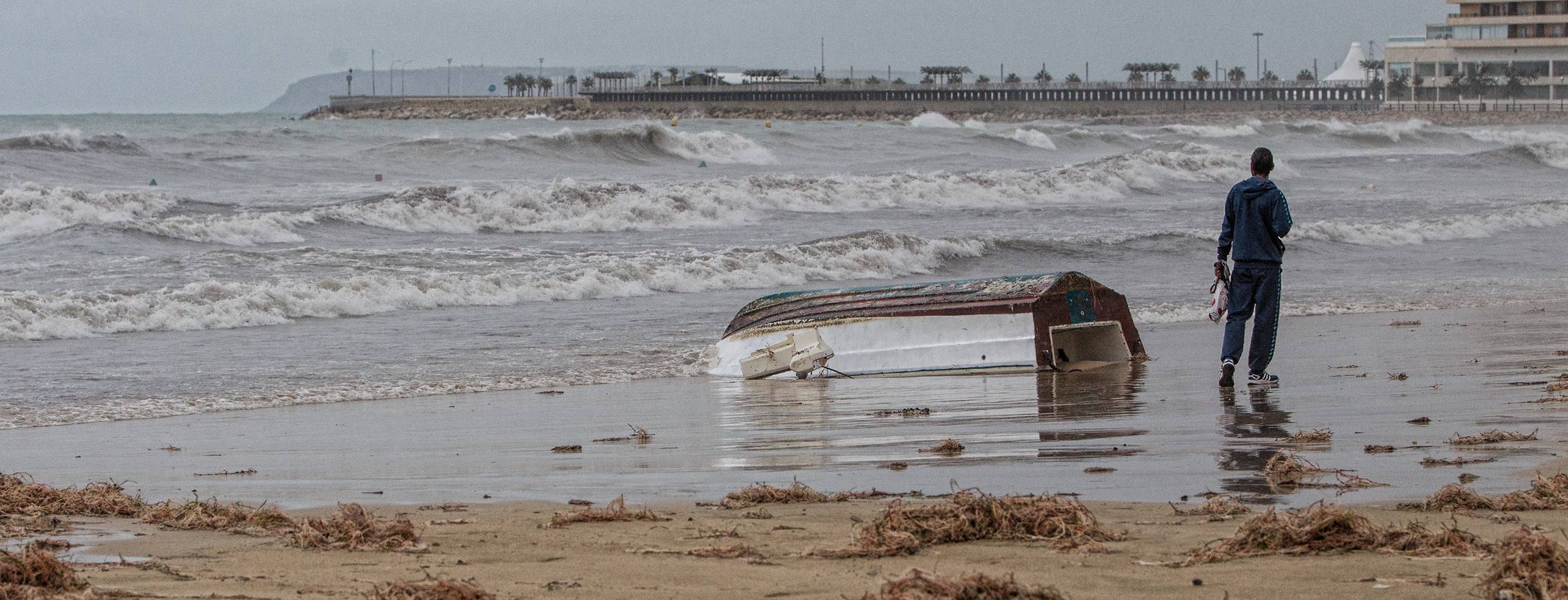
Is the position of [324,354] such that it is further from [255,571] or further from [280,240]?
[280,240]

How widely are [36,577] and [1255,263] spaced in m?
7.09

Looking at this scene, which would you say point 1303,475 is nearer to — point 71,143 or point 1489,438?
point 1489,438

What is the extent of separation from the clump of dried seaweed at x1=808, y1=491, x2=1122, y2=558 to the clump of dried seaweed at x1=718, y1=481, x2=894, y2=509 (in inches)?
31.3

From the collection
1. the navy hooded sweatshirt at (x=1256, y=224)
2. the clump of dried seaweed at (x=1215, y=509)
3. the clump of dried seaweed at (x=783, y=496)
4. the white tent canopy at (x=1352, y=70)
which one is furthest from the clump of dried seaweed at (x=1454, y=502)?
the white tent canopy at (x=1352, y=70)

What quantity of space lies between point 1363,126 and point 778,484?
96306 millimetres

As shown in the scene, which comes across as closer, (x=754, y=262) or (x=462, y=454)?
(x=462, y=454)

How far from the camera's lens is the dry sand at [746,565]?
4.05 meters

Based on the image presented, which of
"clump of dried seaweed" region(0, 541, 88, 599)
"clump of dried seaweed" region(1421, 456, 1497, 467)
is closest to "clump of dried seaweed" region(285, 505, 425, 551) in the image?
"clump of dried seaweed" region(0, 541, 88, 599)

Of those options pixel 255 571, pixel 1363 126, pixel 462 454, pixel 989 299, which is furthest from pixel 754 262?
pixel 1363 126

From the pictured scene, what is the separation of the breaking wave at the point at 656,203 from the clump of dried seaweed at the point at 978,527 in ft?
72.3

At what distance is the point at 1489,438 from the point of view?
21.8 ft

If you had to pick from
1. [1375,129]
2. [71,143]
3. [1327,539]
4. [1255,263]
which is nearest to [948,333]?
[1255,263]

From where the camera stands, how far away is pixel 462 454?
297 inches

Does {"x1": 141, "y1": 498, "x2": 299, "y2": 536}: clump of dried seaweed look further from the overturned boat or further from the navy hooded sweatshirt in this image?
the overturned boat
